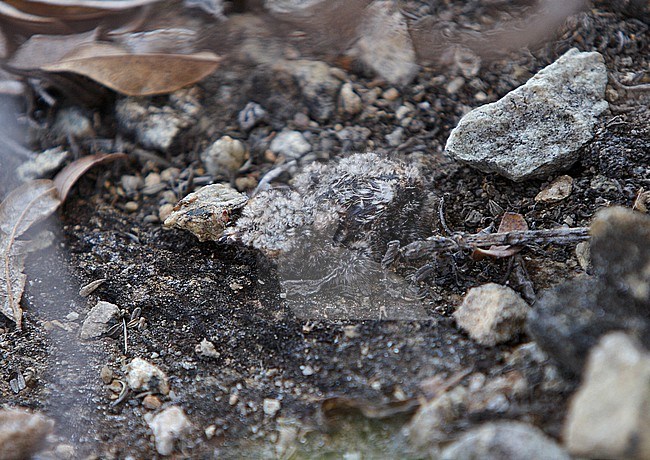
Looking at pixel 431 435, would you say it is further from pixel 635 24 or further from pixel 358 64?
pixel 635 24

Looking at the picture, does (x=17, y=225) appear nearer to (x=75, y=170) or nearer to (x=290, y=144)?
(x=75, y=170)

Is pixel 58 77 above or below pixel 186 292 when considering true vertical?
above

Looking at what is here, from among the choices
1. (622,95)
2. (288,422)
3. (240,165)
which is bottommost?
(288,422)

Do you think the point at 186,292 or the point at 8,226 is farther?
the point at 8,226

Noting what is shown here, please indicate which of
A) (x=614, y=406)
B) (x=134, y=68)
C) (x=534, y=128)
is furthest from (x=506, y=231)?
(x=134, y=68)

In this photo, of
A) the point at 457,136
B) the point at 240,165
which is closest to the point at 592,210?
the point at 457,136

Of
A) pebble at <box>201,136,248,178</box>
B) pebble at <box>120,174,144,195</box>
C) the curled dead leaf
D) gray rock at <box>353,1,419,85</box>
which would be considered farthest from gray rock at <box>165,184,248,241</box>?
gray rock at <box>353,1,419,85</box>
